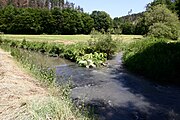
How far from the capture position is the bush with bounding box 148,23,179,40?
36.5 metres

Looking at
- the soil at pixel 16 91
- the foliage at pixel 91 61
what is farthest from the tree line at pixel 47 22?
the soil at pixel 16 91

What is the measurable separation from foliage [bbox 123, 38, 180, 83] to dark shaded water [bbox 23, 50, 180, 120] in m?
0.91

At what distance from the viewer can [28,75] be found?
12242 millimetres

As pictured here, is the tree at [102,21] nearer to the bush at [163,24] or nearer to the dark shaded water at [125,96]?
the bush at [163,24]

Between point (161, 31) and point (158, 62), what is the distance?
21203mm

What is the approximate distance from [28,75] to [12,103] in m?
4.62

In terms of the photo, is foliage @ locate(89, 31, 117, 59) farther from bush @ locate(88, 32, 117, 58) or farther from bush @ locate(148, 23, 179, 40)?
bush @ locate(148, 23, 179, 40)

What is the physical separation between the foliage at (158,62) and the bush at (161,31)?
16322 millimetres

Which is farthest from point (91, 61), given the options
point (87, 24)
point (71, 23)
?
point (87, 24)

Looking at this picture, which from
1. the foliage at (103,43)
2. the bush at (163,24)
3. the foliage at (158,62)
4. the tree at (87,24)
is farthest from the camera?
the tree at (87,24)

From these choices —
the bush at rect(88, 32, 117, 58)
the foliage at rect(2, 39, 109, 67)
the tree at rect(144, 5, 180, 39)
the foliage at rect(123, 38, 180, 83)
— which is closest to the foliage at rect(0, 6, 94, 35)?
the tree at rect(144, 5, 180, 39)

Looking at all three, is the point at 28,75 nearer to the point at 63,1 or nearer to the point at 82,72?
the point at 82,72

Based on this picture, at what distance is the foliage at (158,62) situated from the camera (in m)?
16.2

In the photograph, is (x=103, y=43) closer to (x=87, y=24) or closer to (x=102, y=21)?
(x=87, y=24)
